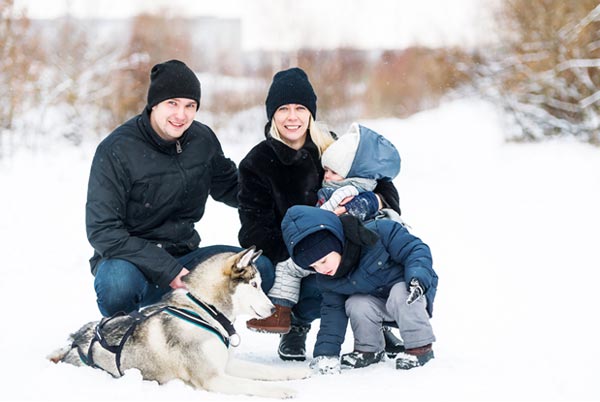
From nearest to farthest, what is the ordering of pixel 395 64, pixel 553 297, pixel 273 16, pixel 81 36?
pixel 553 297
pixel 81 36
pixel 273 16
pixel 395 64

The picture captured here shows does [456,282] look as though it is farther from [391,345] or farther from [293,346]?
[293,346]

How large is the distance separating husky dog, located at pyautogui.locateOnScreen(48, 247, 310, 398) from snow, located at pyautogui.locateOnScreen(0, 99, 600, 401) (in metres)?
0.08

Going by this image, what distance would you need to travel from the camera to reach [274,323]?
3791 millimetres

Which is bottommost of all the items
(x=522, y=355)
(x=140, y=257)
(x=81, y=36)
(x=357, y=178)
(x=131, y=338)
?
(x=522, y=355)

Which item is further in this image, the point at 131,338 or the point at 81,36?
the point at 81,36

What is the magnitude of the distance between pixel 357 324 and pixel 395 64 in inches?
1058

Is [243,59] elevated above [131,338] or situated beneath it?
elevated above

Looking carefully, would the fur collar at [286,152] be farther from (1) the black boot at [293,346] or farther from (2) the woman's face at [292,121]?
(1) the black boot at [293,346]

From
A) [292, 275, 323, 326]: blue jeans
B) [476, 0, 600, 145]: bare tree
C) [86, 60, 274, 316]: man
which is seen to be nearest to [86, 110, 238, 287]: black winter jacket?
[86, 60, 274, 316]: man

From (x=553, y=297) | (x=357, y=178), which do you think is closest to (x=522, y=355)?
(x=357, y=178)

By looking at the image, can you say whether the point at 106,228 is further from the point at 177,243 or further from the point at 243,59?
the point at 243,59

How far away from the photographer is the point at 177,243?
404cm

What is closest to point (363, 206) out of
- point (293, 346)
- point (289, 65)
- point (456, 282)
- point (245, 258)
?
point (245, 258)

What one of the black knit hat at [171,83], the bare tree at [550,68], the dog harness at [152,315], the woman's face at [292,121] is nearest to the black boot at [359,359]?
the dog harness at [152,315]
